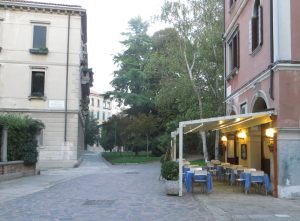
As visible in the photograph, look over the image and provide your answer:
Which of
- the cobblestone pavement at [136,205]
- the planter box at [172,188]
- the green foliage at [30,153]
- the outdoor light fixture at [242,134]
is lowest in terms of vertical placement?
the cobblestone pavement at [136,205]

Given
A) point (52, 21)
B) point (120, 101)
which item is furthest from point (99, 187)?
point (120, 101)

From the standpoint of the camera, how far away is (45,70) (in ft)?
96.0

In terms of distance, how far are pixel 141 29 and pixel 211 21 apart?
22892 mm

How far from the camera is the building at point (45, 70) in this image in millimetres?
28797

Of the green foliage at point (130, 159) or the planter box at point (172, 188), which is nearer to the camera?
the planter box at point (172, 188)

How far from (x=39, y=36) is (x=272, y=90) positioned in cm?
2054

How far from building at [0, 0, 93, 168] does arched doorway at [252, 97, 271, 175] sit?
15.6 metres

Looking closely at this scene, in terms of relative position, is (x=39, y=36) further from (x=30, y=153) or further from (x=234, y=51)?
(x=234, y=51)

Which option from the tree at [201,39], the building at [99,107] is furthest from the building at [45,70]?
the building at [99,107]

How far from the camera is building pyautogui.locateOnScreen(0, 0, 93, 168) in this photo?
2880 centimetres

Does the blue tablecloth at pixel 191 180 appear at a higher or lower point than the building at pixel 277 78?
lower

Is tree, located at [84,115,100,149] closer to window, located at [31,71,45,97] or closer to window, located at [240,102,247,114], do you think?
→ window, located at [31,71,45,97]

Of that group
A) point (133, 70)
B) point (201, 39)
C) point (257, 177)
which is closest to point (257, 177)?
point (257, 177)

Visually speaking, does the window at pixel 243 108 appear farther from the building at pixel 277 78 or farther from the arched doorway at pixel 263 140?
the arched doorway at pixel 263 140
